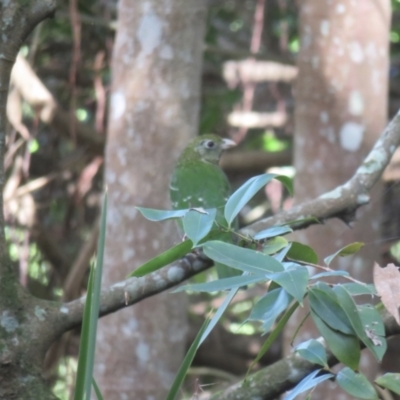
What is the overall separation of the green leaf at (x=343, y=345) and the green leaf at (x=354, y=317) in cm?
3

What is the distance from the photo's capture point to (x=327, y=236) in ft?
12.7

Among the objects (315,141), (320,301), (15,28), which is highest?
(15,28)

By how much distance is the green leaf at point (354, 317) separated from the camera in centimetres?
115

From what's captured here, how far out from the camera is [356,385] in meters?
1.26

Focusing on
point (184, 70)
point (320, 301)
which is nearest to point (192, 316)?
point (184, 70)

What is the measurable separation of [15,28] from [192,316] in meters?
4.23

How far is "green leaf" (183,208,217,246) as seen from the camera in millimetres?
1203

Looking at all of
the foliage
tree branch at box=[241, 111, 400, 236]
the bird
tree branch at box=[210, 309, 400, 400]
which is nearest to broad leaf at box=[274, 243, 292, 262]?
the foliage

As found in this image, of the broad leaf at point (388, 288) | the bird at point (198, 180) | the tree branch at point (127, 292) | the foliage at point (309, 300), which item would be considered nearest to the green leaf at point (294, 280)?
the foliage at point (309, 300)

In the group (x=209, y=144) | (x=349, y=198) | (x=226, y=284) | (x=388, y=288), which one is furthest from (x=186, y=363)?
(x=209, y=144)

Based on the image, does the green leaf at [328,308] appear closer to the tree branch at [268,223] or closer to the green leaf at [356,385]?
the green leaf at [356,385]

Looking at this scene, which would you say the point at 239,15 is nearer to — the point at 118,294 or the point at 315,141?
the point at 315,141

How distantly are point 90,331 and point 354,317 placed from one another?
0.47 meters

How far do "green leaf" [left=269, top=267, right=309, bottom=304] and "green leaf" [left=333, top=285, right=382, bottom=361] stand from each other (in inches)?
3.5
